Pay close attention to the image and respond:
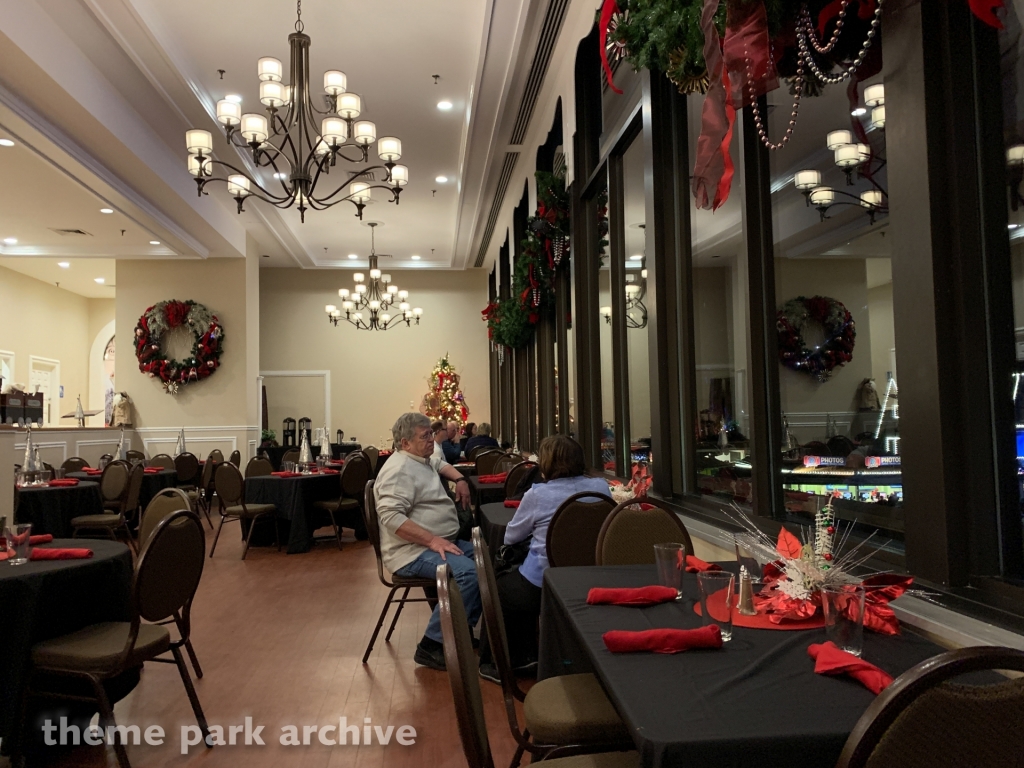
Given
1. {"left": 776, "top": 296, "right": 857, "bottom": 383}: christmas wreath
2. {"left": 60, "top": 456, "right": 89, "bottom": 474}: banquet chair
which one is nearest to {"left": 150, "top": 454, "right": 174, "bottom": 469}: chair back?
{"left": 60, "top": 456, "right": 89, "bottom": 474}: banquet chair

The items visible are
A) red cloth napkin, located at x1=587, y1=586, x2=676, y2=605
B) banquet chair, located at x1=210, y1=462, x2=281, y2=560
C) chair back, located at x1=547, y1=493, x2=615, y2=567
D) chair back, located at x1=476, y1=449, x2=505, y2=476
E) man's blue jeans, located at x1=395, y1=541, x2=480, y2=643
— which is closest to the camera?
red cloth napkin, located at x1=587, y1=586, x2=676, y2=605

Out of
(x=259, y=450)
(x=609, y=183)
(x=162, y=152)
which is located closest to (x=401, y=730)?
(x=609, y=183)

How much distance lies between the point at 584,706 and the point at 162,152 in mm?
8798

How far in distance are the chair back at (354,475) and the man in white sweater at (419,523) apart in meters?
4.02

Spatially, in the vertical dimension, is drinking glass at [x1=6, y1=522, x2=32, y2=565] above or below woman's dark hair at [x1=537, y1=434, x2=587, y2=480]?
below

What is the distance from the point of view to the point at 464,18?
650cm

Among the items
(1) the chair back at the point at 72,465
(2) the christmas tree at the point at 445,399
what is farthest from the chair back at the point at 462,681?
(2) the christmas tree at the point at 445,399

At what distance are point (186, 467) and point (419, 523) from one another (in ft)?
23.4

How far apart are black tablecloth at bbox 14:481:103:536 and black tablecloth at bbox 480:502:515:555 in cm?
417

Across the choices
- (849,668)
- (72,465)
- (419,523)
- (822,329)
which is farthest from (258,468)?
(849,668)

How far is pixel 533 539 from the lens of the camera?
346 centimetres

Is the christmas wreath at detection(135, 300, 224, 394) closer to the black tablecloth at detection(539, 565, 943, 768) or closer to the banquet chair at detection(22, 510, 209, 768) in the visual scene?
the banquet chair at detection(22, 510, 209, 768)

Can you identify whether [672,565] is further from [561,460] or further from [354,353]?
[354,353]

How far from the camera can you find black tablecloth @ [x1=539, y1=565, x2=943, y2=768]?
1255 mm
